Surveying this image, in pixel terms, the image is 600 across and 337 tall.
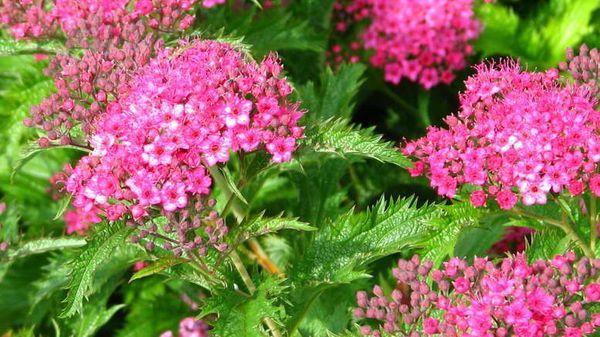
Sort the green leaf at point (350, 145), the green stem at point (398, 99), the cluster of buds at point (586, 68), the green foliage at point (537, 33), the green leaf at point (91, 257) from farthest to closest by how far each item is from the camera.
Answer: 1. the green stem at point (398, 99)
2. the green foliage at point (537, 33)
3. the cluster of buds at point (586, 68)
4. the green leaf at point (350, 145)
5. the green leaf at point (91, 257)

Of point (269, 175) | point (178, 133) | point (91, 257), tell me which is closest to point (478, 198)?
point (178, 133)

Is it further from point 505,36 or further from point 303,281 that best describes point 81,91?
point 505,36

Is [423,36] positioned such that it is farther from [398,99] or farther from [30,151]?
[30,151]

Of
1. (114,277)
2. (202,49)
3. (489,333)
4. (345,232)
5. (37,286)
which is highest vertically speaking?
(202,49)

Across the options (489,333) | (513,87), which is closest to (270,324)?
(489,333)

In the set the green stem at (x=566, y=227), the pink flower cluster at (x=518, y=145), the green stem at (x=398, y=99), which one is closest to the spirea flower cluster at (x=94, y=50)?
the pink flower cluster at (x=518, y=145)

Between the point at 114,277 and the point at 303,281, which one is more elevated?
the point at 303,281

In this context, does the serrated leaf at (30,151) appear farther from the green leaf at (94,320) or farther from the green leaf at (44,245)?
the green leaf at (94,320)

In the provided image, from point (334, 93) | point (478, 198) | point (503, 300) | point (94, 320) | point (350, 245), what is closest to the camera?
point (503, 300)
